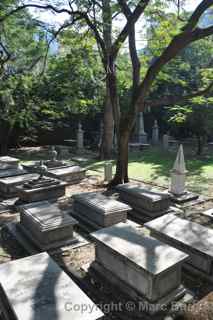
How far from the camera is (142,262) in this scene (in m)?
3.12

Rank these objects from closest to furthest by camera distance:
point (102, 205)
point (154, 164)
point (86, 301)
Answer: point (86, 301), point (102, 205), point (154, 164)

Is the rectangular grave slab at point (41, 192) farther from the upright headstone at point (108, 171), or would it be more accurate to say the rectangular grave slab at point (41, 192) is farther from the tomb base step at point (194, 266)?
the tomb base step at point (194, 266)

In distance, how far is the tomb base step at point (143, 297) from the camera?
3064 millimetres

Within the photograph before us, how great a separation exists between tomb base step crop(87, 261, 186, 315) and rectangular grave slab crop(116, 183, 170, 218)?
8.22 ft

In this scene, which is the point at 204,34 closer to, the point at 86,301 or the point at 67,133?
the point at 86,301

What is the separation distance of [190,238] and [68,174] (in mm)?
5409

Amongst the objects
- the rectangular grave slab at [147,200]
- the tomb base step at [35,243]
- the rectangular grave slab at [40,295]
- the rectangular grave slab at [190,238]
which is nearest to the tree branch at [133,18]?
the rectangular grave slab at [147,200]

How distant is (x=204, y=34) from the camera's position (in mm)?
6551

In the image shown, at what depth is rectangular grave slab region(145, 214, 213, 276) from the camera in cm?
375

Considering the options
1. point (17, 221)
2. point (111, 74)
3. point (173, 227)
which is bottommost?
point (17, 221)

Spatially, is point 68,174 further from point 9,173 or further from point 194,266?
point 194,266

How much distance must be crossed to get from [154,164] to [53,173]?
5.58 m

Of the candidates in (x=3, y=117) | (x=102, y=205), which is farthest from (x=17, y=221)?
(x=3, y=117)

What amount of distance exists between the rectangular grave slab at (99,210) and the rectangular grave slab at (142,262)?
1295mm
